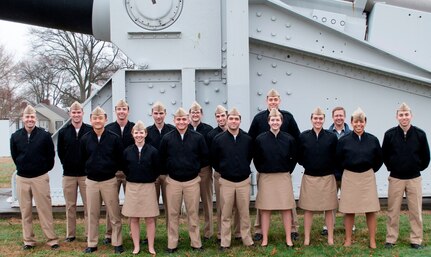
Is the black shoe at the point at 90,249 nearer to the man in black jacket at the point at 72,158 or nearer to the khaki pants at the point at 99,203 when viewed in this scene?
the khaki pants at the point at 99,203

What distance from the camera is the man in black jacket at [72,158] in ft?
19.9

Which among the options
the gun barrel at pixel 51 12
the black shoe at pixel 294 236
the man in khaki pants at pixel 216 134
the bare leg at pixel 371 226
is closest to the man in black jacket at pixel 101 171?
the man in khaki pants at pixel 216 134

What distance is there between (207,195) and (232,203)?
0.55 meters

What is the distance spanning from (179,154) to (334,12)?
3.24 meters

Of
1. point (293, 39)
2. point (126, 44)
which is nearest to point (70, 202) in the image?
point (126, 44)

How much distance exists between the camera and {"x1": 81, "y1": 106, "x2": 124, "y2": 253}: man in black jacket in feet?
18.4

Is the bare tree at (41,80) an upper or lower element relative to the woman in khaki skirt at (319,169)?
upper

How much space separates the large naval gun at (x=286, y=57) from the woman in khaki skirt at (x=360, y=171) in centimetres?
155

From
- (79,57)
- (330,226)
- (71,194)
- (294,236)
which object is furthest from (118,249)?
(79,57)

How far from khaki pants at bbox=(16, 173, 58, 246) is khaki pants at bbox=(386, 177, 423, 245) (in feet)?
12.4

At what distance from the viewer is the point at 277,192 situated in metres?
5.67

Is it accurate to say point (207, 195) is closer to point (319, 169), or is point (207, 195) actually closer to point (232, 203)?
point (232, 203)

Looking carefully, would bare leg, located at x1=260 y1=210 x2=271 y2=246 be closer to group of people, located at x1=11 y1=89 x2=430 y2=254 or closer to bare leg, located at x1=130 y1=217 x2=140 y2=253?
group of people, located at x1=11 y1=89 x2=430 y2=254

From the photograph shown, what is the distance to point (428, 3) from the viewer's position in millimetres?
7258
